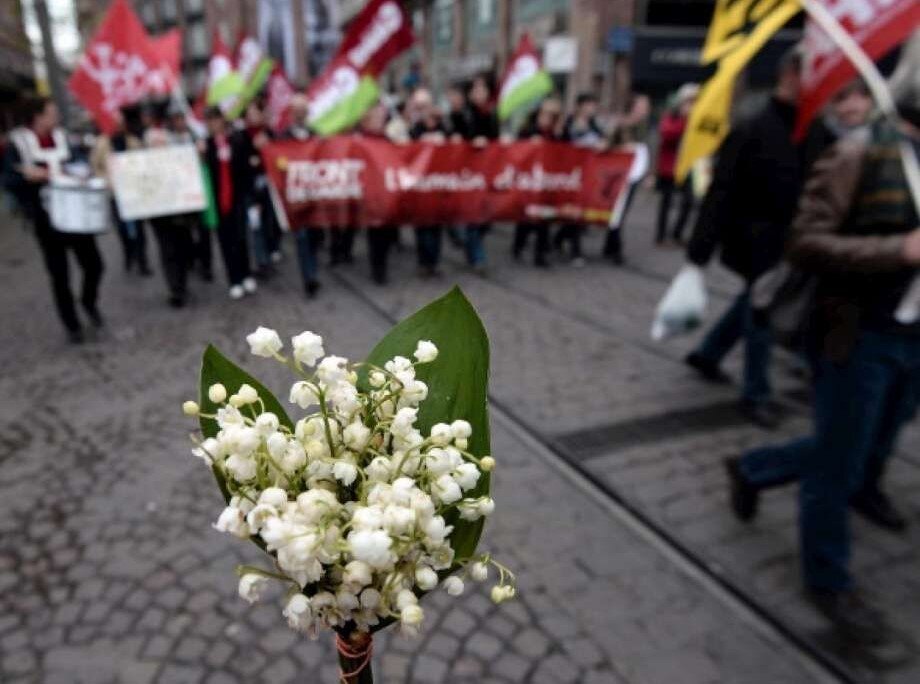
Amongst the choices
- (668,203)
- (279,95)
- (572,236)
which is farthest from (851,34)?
(279,95)

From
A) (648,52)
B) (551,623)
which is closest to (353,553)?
(551,623)

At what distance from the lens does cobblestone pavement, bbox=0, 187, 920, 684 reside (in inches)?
109

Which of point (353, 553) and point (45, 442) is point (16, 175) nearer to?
point (45, 442)

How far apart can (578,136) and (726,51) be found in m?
7.18

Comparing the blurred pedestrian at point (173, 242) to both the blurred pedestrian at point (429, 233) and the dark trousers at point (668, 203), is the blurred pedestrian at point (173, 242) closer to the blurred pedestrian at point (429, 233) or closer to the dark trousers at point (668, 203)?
the blurred pedestrian at point (429, 233)

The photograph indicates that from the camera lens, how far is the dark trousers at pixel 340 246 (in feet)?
31.6

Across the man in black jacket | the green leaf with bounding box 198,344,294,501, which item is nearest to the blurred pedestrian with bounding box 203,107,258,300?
the man in black jacket

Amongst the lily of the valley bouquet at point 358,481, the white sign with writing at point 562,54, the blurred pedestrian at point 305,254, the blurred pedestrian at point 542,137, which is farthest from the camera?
the white sign with writing at point 562,54

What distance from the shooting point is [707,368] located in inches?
215

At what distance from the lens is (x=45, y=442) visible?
4.68m

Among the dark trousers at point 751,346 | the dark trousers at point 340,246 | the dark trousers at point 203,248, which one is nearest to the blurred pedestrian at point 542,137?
the dark trousers at point 340,246

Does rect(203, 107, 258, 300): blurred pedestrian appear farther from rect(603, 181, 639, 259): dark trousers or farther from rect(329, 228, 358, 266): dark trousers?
rect(603, 181, 639, 259): dark trousers

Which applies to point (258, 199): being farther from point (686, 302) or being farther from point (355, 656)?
point (355, 656)

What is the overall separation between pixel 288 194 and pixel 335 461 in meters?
7.65
